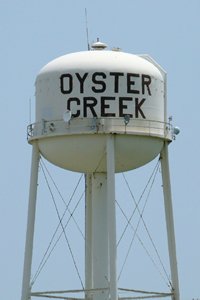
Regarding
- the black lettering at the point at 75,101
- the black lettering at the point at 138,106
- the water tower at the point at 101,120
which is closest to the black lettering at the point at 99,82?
the water tower at the point at 101,120

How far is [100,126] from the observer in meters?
46.4

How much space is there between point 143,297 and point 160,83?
6.96 metres

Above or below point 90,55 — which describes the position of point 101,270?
below

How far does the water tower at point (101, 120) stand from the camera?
46.5 meters

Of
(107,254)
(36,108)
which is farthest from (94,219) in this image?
(36,108)

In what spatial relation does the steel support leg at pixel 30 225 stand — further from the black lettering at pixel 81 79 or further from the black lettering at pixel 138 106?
the black lettering at pixel 138 106

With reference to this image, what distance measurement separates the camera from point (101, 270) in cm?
4903

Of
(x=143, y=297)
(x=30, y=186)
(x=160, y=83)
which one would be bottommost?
(x=143, y=297)

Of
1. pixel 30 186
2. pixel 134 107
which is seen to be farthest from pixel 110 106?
pixel 30 186

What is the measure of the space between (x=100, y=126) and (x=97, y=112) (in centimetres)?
49

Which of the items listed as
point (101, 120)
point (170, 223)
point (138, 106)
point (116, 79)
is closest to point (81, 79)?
point (116, 79)

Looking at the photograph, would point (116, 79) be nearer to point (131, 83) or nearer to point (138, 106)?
point (131, 83)

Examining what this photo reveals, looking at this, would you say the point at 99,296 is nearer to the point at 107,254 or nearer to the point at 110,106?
the point at 107,254

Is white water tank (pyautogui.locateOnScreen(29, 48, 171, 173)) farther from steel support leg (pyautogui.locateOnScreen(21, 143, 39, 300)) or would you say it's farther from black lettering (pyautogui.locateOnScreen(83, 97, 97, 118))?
steel support leg (pyautogui.locateOnScreen(21, 143, 39, 300))
